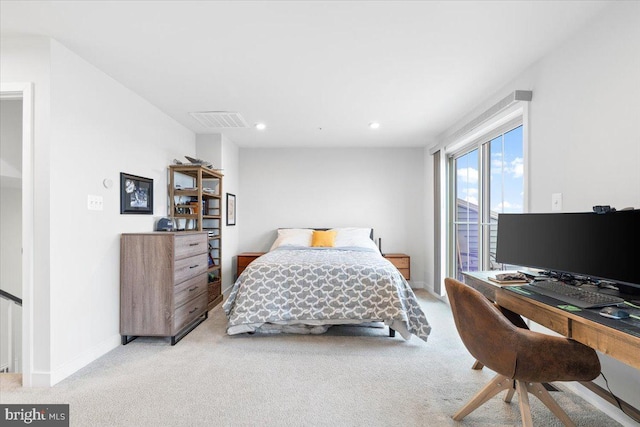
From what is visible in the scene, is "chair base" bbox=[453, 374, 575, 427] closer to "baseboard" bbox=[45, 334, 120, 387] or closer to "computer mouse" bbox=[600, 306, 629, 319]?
"computer mouse" bbox=[600, 306, 629, 319]

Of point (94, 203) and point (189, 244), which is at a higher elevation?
point (94, 203)

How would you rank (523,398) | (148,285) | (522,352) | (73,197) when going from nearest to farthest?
(522,352) → (523,398) → (73,197) → (148,285)

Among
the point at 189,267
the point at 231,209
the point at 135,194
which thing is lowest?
the point at 189,267

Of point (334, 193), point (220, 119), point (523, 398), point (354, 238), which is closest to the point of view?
point (523, 398)

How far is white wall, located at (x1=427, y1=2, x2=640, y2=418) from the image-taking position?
170 cm

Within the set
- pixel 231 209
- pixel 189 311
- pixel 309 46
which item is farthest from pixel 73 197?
pixel 231 209

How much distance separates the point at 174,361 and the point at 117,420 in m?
0.74

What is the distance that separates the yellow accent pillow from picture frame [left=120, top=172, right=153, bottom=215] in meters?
2.28

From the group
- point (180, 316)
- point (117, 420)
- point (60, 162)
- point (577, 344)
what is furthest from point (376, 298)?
point (60, 162)

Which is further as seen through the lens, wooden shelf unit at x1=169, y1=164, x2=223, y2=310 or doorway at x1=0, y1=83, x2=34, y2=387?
wooden shelf unit at x1=169, y1=164, x2=223, y2=310

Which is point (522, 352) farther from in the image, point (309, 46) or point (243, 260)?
point (243, 260)

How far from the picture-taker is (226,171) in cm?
475

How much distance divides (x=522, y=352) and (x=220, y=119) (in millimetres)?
3704

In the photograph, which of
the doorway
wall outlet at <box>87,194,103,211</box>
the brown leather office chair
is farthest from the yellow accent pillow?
the doorway
